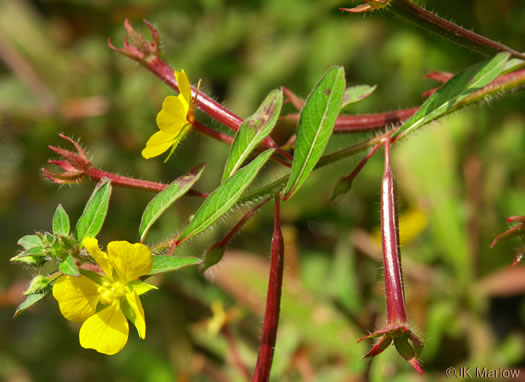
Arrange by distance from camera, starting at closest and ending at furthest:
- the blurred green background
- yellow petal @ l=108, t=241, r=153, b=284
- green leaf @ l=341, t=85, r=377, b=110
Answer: yellow petal @ l=108, t=241, r=153, b=284, green leaf @ l=341, t=85, r=377, b=110, the blurred green background

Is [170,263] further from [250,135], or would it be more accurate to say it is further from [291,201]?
[291,201]

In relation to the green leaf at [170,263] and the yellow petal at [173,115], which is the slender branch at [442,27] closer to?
the yellow petal at [173,115]

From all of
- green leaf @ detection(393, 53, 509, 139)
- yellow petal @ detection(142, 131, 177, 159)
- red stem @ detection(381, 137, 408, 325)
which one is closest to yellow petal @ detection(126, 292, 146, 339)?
yellow petal @ detection(142, 131, 177, 159)

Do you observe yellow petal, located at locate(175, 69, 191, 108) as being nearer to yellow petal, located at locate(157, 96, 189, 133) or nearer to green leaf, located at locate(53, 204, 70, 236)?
yellow petal, located at locate(157, 96, 189, 133)

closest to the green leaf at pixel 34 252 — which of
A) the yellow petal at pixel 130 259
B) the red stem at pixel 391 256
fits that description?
the yellow petal at pixel 130 259

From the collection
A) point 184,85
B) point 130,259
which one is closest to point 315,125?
point 184,85

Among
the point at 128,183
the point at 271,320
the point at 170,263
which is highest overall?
the point at 128,183
